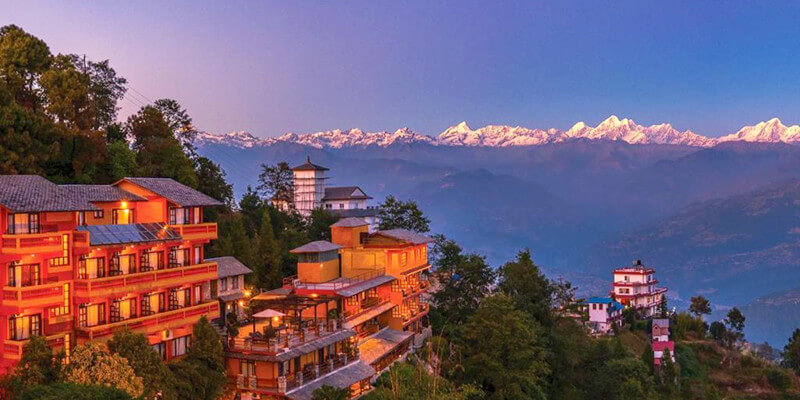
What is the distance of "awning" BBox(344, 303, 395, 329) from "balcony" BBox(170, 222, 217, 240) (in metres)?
9.70

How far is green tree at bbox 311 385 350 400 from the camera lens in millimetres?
32719

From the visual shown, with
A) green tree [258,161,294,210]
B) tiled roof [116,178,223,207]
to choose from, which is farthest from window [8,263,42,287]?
green tree [258,161,294,210]

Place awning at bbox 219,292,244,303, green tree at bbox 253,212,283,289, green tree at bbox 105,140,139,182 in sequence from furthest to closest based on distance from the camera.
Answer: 1. green tree at bbox 253,212,283,289
2. green tree at bbox 105,140,139,182
3. awning at bbox 219,292,244,303

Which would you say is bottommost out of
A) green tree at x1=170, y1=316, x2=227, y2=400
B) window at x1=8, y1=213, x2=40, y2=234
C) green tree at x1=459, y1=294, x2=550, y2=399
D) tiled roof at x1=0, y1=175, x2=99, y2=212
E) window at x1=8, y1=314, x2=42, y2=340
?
green tree at x1=459, y1=294, x2=550, y2=399

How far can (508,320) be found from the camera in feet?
145

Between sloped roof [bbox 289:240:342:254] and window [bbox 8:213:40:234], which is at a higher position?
window [bbox 8:213:40:234]

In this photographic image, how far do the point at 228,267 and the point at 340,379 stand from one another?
9983 mm

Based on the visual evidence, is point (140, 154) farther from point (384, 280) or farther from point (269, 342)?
point (269, 342)

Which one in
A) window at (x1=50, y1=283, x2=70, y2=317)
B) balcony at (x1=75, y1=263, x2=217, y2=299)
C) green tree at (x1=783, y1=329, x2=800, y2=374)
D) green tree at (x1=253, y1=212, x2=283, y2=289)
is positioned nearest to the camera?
window at (x1=50, y1=283, x2=70, y2=317)

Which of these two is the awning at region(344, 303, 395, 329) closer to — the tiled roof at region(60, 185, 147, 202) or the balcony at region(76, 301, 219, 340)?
the balcony at region(76, 301, 219, 340)

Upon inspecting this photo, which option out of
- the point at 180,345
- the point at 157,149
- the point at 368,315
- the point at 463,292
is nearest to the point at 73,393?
the point at 180,345

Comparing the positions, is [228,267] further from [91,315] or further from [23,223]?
[23,223]

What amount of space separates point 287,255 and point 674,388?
37360 millimetres

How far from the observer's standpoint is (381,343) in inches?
1821
